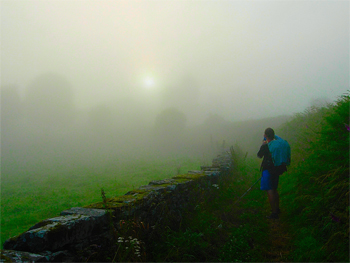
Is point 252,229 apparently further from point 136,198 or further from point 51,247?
point 51,247

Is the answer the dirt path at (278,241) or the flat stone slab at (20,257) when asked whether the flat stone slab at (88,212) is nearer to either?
the flat stone slab at (20,257)

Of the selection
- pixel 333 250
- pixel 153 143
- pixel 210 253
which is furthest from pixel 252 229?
pixel 153 143

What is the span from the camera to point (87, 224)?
102 inches

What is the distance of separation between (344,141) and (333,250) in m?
1.84

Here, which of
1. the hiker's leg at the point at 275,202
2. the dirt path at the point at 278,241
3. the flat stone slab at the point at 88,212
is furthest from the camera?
the hiker's leg at the point at 275,202

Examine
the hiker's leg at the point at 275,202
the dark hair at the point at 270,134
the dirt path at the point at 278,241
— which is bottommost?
the dirt path at the point at 278,241

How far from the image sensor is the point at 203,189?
5.92 metres

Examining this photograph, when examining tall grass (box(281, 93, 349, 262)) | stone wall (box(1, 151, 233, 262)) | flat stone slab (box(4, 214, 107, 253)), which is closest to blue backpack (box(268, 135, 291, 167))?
tall grass (box(281, 93, 349, 262))

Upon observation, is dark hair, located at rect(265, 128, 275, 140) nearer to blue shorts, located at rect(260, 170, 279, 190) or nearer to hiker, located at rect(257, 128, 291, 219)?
hiker, located at rect(257, 128, 291, 219)

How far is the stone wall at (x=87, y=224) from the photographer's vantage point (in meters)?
2.18

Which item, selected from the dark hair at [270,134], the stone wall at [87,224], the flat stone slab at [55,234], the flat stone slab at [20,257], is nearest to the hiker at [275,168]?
the dark hair at [270,134]

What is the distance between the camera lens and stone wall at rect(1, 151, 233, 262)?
218cm

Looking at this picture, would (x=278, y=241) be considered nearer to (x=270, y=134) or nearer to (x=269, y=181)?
(x=269, y=181)

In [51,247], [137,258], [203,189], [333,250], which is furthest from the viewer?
[203,189]
